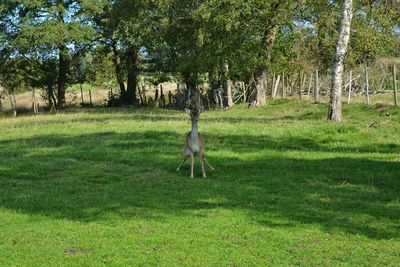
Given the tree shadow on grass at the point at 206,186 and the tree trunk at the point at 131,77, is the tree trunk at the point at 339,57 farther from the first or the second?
the tree trunk at the point at 131,77

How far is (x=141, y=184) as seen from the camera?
12469 mm

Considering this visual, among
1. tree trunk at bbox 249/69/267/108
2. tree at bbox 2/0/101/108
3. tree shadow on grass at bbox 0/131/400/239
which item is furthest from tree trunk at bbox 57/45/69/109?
tree shadow on grass at bbox 0/131/400/239

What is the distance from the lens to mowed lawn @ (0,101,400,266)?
7.80m

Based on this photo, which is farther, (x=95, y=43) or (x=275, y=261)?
(x=95, y=43)

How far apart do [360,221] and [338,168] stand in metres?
4.44

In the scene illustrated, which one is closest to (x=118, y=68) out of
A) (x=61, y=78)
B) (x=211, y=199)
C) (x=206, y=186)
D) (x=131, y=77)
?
(x=131, y=77)

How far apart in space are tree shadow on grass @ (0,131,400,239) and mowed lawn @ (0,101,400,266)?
27mm

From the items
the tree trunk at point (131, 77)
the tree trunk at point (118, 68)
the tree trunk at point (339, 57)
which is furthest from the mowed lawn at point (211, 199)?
the tree trunk at point (118, 68)

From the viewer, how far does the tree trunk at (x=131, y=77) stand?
149ft

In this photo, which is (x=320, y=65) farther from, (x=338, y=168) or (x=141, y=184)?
(x=141, y=184)

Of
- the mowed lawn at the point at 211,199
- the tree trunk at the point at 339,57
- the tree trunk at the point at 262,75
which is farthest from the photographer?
the tree trunk at the point at 262,75

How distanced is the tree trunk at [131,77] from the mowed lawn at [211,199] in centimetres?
2572

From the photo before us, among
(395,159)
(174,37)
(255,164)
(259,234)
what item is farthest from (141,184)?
(174,37)

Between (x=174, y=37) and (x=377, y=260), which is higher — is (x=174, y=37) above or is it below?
above
